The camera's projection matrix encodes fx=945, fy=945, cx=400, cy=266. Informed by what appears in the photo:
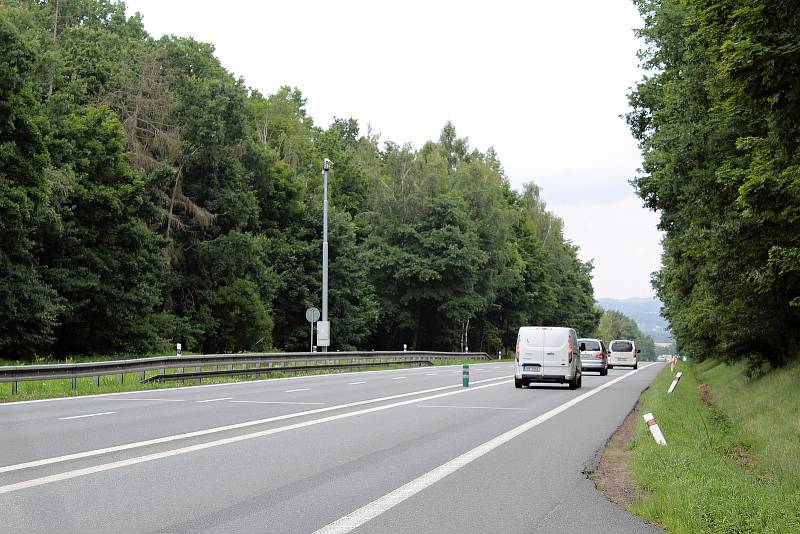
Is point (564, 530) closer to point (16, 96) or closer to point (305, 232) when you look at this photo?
point (16, 96)

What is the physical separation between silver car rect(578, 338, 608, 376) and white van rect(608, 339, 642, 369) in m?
16.8

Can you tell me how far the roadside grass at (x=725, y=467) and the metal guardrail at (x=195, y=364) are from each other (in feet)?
44.1

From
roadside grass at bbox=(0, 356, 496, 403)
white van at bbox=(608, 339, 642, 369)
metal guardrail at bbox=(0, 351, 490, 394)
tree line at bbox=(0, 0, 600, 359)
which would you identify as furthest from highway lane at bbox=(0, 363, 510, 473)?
white van at bbox=(608, 339, 642, 369)

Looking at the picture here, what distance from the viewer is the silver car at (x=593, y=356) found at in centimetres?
4231

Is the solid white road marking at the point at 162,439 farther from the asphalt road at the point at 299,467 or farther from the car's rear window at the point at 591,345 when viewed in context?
the car's rear window at the point at 591,345

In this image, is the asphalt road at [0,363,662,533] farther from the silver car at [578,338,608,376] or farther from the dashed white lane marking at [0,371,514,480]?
the silver car at [578,338,608,376]

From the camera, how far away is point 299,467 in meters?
10.3

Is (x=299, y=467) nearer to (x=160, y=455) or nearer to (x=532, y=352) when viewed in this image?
(x=160, y=455)

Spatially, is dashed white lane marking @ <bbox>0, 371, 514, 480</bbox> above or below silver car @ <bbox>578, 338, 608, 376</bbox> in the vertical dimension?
below

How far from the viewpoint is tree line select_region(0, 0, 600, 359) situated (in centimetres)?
3869

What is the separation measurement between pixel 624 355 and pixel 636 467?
50.6 m

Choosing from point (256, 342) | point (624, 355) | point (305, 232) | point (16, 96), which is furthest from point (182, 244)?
point (624, 355)

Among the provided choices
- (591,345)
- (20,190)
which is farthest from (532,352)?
(20,190)

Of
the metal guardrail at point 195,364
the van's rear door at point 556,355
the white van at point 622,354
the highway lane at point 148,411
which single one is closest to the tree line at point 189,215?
the metal guardrail at point 195,364
